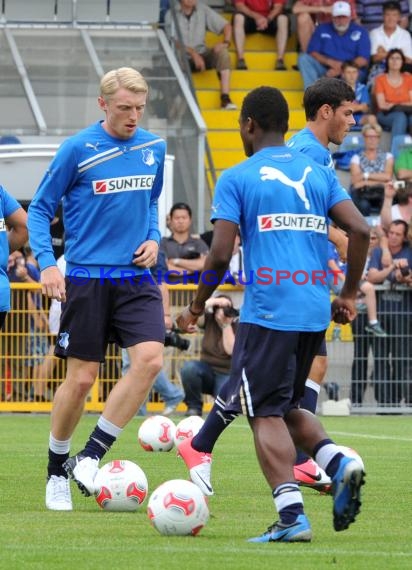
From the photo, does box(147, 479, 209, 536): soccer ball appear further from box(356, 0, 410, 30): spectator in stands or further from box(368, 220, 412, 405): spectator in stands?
box(356, 0, 410, 30): spectator in stands

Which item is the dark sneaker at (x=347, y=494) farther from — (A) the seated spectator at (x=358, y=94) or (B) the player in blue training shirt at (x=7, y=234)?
(A) the seated spectator at (x=358, y=94)

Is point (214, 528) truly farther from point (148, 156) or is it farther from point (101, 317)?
point (148, 156)

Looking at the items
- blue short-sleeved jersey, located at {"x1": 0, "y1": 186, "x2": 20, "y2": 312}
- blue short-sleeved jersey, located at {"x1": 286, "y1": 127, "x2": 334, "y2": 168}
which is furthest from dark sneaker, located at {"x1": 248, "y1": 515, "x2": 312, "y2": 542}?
blue short-sleeved jersey, located at {"x1": 0, "y1": 186, "x2": 20, "y2": 312}

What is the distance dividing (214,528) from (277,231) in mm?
1602

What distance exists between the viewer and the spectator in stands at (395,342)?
58.7 ft

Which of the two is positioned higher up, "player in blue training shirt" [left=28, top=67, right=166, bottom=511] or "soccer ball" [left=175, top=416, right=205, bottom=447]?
"player in blue training shirt" [left=28, top=67, right=166, bottom=511]

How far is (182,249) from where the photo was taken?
1825 cm

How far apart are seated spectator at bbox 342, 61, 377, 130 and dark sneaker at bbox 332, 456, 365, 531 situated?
16.8 metres

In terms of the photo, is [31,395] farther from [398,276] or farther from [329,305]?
[329,305]

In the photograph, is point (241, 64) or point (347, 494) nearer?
point (347, 494)

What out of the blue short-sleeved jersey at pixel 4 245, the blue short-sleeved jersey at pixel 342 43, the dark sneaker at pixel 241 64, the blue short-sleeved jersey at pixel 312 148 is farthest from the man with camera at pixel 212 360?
the dark sneaker at pixel 241 64

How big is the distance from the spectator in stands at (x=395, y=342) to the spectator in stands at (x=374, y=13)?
29.0 ft

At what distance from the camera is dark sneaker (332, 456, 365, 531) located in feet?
21.7

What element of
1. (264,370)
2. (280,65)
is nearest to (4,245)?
(264,370)
